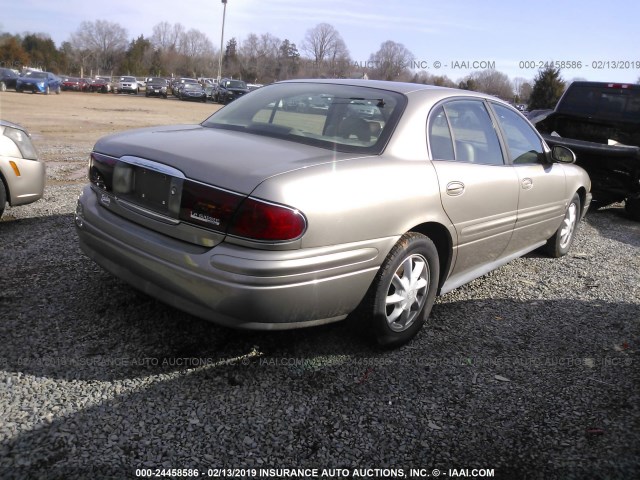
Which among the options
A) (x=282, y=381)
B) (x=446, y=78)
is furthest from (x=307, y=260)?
(x=446, y=78)

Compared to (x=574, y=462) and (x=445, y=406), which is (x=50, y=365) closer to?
(x=445, y=406)

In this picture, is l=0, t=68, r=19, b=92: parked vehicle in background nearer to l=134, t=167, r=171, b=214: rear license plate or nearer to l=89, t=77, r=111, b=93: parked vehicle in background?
l=89, t=77, r=111, b=93: parked vehicle in background

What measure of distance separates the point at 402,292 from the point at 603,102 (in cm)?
710

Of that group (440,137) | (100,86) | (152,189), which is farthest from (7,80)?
(440,137)

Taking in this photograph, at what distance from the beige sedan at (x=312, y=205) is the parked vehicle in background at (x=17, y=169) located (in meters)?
2.03

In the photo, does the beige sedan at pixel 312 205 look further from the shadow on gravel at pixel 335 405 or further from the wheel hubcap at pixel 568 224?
the wheel hubcap at pixel 568 224

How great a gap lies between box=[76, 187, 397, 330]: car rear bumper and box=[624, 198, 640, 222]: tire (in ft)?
21.4

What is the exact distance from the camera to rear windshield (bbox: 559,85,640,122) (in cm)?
824

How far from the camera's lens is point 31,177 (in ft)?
16.5

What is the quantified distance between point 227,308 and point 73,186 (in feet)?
17.7

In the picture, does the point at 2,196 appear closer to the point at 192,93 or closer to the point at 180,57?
the point at 192,93

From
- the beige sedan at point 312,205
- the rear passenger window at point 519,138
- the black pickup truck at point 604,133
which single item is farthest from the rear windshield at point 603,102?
the beige sedan at point 312,205

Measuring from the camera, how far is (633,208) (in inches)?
315

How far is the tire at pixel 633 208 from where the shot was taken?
7889 millimetres
